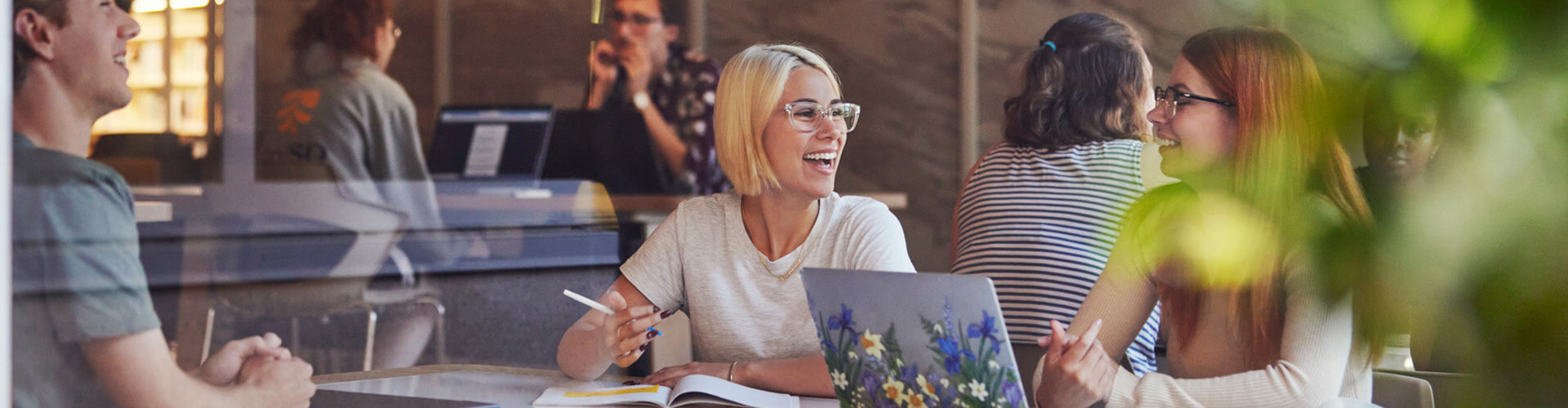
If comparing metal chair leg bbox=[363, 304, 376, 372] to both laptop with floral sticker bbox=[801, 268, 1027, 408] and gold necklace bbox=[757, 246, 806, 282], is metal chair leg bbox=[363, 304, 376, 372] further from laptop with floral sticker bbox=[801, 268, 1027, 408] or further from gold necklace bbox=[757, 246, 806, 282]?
laptop with floral sticker bbox=[801, 268, 1027, 408]

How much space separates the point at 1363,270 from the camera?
0.34 m

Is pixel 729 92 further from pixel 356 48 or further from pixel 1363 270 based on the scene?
pixel 356 48

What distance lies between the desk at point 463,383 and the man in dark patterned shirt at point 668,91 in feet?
7.51

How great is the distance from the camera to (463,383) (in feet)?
5.74

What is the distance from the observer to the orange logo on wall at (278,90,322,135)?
4.16 metres

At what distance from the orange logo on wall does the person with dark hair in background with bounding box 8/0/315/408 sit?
2490 millimetres

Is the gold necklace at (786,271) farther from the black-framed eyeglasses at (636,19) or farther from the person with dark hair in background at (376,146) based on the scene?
the black-framed eyeglasses at (636,19)

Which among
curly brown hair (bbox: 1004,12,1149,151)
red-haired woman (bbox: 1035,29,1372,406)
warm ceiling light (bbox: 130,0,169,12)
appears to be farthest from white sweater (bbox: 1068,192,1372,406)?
warm ceiling light (bbox: 130,0,169,12)

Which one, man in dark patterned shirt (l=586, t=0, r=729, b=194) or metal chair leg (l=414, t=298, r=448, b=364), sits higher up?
man in dark patterned shirt (l=586, t=0, r=729, b=194)

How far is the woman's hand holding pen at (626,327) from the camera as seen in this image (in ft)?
5.44

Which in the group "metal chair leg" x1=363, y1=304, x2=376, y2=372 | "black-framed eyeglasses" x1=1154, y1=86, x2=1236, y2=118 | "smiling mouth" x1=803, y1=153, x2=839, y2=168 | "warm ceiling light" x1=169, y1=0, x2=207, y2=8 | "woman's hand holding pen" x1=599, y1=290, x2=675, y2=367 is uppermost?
"warm ceiling light" x1=169, y1=0, x2=207, y2=8

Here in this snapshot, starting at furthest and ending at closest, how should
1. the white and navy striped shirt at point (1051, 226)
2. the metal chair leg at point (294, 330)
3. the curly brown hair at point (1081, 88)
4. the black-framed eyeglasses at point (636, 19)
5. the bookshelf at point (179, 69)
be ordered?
1. the bookshelf at point (179, 69)
2. the black-framed eyeglasses at point (636, 19)
3. the metal chair leg at point (294, 330)
4. the curly brown hair at point (1081, 88)
5. the white and navy striped shirt at point (1051, 226)

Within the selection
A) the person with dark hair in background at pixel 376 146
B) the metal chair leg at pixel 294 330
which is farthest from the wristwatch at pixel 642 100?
the metal chair leg at pixel 294 330

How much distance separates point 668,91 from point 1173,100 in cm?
288
